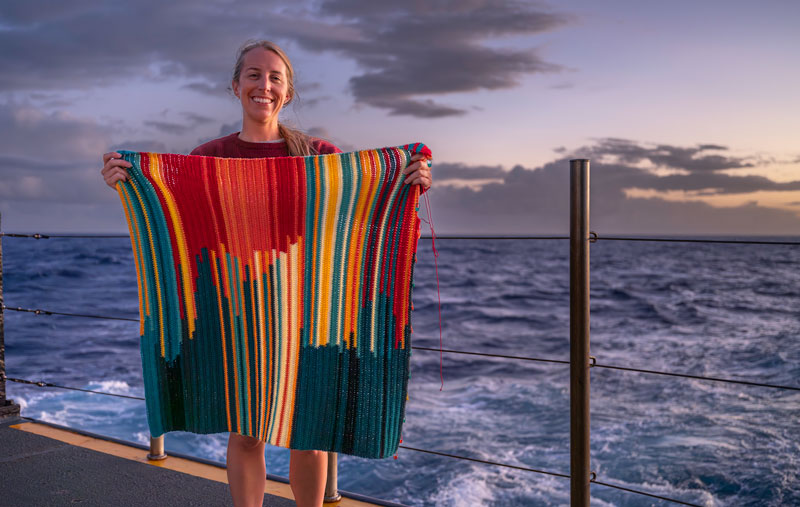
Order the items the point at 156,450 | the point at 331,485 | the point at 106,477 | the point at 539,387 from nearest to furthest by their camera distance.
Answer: the point at 331,485, the point at 106,477, the point at 156,450, the point at 539,387

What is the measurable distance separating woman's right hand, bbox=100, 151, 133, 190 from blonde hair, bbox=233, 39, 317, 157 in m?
0.31

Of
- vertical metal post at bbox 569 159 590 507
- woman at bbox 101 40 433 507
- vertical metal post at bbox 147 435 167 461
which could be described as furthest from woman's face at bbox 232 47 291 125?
vertical metal post at bbox 147 435 167 461

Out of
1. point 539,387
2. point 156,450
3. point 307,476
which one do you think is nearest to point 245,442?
point 307,476

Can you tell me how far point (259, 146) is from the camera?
1.36 m

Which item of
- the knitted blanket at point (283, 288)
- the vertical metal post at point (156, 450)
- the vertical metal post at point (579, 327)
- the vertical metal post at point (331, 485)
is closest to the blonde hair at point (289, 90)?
the knitted blanket at point (283, 288)

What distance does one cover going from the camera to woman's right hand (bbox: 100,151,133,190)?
1.31m

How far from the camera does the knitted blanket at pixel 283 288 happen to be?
125 cm

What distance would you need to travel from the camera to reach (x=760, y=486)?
18.6ft

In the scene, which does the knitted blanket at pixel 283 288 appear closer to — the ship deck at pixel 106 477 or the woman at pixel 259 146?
the woman at pixel 259 146

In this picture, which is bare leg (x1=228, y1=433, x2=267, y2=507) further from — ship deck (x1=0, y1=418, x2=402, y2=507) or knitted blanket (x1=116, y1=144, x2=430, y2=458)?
ship deck (x1=0, y1=418, x2=402, y2=507)

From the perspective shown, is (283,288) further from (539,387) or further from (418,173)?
(539,387)

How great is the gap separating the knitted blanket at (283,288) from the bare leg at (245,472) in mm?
61

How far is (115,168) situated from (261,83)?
0.38 m

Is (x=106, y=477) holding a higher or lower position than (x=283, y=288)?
lower
